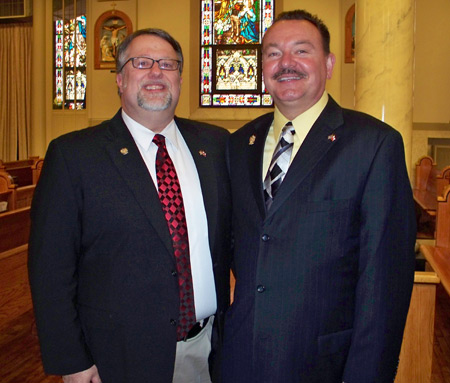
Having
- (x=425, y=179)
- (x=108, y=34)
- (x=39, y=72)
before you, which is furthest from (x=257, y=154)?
(x=39, y=72)

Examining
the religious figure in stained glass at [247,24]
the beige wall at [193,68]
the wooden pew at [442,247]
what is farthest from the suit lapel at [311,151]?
the religious figure in stained glass at [247,24]

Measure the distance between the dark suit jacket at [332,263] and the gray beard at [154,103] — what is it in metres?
0.49

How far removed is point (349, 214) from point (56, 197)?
954 mm

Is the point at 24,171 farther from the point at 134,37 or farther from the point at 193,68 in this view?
the point at 134,37

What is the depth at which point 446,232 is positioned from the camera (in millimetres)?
3383

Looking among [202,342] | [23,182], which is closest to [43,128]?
[23,182]

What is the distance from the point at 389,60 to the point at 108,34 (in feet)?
26.1

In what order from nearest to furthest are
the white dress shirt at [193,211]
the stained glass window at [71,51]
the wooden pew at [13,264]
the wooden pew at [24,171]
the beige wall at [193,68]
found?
the white dress shirt at [193,211], the wooden pew at [13,264], the wooden pew at [24,171], the beige wall at [193,68], the stained glass window at [71,51]

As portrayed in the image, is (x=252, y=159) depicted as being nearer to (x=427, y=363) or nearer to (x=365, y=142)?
(x=365, y=142)

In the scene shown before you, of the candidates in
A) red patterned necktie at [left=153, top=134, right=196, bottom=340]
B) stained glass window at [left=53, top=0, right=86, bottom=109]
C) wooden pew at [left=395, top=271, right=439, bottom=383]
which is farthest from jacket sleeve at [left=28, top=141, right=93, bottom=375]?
stained glass window at [left=53, top=0, right=86, bottom=109]

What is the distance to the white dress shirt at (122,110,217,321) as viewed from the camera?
1843 millimetres

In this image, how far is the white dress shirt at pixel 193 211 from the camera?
1843 millimetres

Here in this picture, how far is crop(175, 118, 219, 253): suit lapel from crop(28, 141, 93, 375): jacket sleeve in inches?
18.1

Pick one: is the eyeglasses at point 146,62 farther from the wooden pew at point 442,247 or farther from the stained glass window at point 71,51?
the stained glass window at point 71,51
